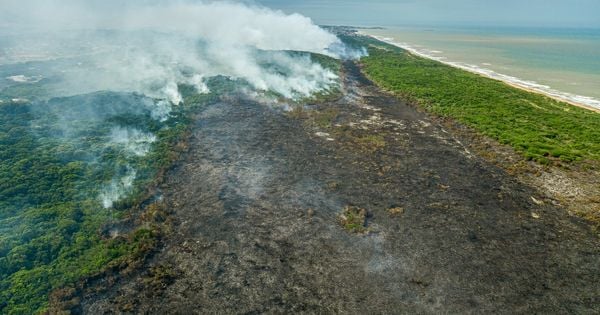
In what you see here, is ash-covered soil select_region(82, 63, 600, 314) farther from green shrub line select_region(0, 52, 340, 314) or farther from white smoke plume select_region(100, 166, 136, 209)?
white smoke plume select_region(100, 166, 136, 209)

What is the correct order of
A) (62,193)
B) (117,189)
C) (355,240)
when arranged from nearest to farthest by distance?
(355,240) < (62,193) < (117,189)

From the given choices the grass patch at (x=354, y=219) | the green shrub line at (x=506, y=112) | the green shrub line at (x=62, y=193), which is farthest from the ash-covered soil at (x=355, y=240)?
the green shrub line at (x=506, y=112)

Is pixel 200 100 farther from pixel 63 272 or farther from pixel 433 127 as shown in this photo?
pixel 63 272

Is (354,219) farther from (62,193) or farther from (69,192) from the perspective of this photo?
(62,193)

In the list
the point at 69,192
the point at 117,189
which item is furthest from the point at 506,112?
the point at 69,192

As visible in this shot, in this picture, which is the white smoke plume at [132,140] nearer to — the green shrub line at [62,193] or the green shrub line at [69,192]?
the green shrub line at [69,192]

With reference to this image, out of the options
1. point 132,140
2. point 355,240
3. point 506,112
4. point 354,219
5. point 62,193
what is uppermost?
point 506,112

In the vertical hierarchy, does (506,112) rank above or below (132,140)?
above
